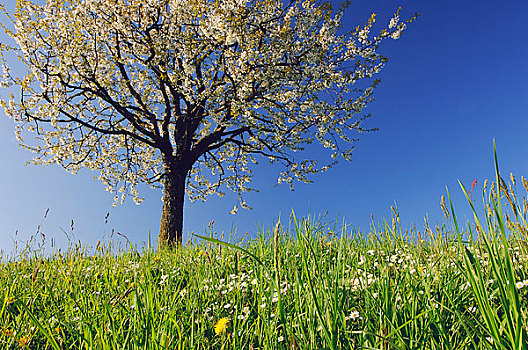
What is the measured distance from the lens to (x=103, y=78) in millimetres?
12461

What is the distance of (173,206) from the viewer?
11391 millimetres

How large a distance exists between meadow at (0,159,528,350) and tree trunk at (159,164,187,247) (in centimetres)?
622

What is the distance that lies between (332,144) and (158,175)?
678cm

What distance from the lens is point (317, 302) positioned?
1.66 metres

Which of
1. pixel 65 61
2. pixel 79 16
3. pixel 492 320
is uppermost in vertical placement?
pixel 79 16

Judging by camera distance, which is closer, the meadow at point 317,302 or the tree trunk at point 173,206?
the meadow at point 317,302

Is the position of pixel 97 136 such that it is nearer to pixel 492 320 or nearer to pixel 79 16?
pixel 79 16

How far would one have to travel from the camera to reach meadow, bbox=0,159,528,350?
1507 mm

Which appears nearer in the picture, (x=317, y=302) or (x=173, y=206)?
(x=317, y=302)

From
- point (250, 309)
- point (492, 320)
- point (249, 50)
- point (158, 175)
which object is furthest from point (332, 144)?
point (492, 320)

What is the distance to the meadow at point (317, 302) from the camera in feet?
4.94

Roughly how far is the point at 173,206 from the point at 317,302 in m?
10.2

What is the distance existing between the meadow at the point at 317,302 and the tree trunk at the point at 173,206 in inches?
245

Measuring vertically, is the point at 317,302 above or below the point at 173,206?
below
